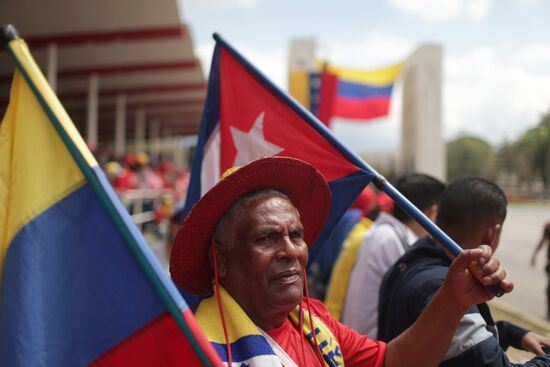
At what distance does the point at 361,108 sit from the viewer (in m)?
14.0

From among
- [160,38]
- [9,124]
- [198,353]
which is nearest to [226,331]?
[198,353]

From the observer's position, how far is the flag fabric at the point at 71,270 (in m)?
1.34

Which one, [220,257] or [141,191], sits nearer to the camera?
[220,257]

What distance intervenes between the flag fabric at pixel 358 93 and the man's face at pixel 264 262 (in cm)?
1198

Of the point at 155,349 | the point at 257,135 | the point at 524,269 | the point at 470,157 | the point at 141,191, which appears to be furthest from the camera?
the point at 470,157

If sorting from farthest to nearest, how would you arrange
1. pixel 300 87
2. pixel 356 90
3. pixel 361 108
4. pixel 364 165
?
pixel 300 87
pixel 361 108
pixel 356 90
pixel 364 165

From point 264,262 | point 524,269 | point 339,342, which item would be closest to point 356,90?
point 524,269

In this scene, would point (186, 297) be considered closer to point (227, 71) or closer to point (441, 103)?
point (227, 71)

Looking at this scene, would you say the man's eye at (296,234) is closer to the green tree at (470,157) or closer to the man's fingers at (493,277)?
the man's fingers at (493,277)

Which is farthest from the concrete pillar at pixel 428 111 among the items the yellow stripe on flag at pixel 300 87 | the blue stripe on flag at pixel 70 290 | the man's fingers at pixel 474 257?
the blue stripe on flag at pixel 70 290

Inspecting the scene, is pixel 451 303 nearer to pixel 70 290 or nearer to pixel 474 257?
pixel 474 257

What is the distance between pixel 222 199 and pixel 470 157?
75.9 metres

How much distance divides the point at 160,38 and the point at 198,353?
13.4 m

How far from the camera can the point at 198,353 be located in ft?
4.04
